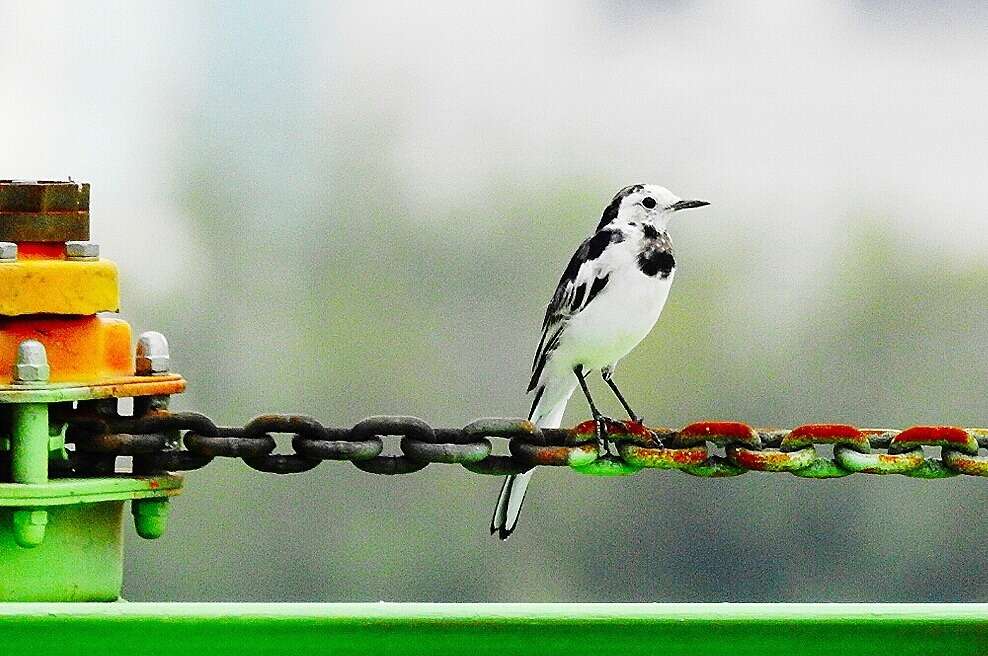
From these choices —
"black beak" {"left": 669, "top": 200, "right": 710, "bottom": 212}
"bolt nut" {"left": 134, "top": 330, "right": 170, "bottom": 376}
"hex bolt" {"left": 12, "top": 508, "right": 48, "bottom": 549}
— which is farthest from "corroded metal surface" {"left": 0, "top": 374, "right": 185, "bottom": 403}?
"black beak" {"left": 669, "top": 200, "right": 710, "bottom": 212}

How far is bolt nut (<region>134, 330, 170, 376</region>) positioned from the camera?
63.5 inches

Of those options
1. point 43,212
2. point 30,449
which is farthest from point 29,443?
point 43,212

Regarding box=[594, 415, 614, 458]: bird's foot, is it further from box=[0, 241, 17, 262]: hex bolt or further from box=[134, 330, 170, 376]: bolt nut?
box=[0, 241, 17, 262]: hex bolt

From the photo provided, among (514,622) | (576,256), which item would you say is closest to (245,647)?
(514,622)

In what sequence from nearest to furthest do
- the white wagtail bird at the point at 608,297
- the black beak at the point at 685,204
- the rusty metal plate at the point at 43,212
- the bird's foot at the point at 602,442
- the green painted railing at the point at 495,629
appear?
the green painted railing at the point at 495,629, the rusty metal plate at the point at 43,212, the bird's foot at the point at 602,442, the black beak at the point at 685,204, the white wagtail bird at the point at 608,297

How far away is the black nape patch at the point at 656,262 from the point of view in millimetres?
2527

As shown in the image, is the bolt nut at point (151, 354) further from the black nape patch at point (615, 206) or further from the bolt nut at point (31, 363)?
the black nape patch at point (615, 206)

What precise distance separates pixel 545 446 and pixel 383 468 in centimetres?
18

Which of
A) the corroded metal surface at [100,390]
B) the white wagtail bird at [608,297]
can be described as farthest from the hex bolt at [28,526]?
the white wagtail bird at [608,297]

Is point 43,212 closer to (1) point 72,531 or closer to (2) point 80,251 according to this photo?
(2) point 80,251

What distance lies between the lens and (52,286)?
153cm

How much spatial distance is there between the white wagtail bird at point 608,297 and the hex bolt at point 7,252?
107 cm

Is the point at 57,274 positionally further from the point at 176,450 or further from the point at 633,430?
the point at 633,430

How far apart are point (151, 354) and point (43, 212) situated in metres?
0.19
